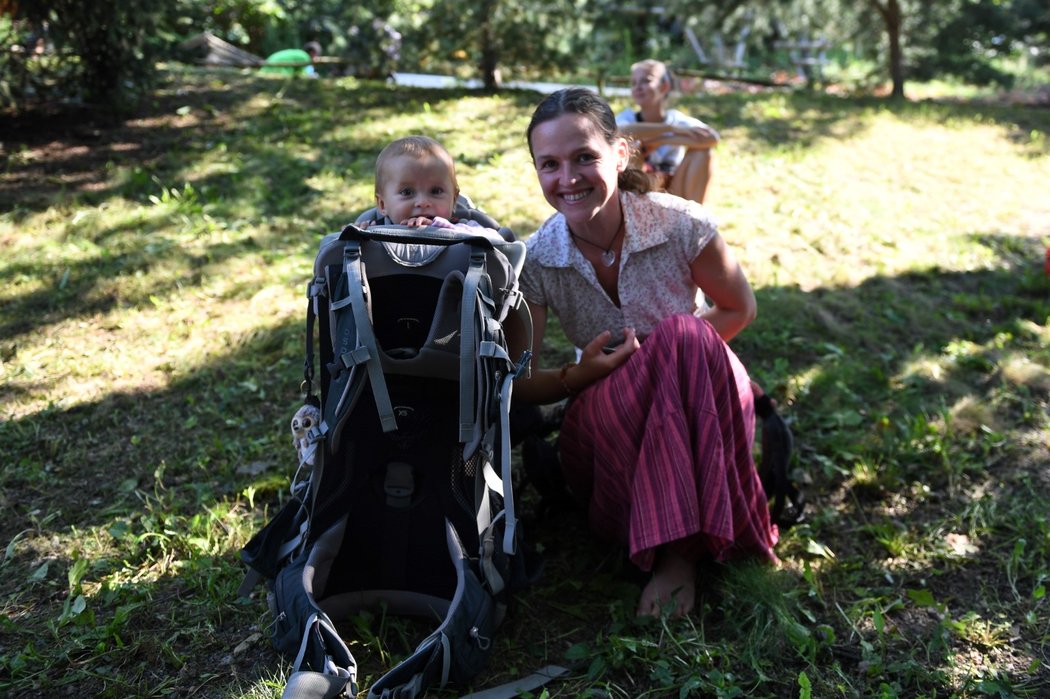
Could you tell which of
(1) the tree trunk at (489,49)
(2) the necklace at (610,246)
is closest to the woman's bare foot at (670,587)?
(2) the necklace at (610,246)

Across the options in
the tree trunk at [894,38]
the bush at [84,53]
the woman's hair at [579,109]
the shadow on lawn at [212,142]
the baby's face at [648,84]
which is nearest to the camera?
the woman's hair at [579,109]

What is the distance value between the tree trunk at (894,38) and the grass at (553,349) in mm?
2923

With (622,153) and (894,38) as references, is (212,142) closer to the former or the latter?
(622,153)

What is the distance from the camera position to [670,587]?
8.73 ft

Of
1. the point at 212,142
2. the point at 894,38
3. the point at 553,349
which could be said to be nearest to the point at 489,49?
the point at 212,142

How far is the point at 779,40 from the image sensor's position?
55.6ft

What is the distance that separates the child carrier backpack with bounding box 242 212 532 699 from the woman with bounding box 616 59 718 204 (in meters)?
2.26

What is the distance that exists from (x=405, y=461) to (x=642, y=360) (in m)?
0.71

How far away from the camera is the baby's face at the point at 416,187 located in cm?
257

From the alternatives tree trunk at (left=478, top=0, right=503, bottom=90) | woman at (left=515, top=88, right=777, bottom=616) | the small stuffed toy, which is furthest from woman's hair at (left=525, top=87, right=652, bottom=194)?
tree trunk at (left=478, top=0, right=503, bottom=90)

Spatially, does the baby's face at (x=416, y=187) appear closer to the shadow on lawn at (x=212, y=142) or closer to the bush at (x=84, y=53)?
the shadow on lawn at (x=212, y=142)

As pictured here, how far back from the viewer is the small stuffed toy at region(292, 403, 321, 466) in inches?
91.4

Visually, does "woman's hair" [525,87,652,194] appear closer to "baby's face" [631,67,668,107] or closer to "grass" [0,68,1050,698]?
"grass" [0,68,1050,698]

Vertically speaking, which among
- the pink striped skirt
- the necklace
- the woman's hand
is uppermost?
the woman's hand
